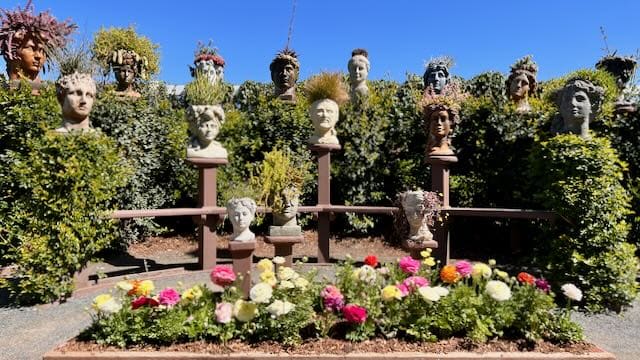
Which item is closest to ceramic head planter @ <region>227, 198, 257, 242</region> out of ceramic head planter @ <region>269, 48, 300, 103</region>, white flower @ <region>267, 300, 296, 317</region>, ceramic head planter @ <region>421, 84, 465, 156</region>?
white flower @ <region>267, 300, 296, 317</region>

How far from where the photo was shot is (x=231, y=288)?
2.90 metres

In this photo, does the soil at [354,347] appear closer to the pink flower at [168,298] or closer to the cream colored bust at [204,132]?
the pink flower at [168,298]

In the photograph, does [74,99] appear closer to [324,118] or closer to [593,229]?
[324,118]

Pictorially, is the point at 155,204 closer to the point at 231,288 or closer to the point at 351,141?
the point at 351,141

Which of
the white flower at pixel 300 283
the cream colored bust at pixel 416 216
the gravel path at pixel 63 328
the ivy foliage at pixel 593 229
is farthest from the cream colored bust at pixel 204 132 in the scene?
the ivy foliage at pixel 593 229

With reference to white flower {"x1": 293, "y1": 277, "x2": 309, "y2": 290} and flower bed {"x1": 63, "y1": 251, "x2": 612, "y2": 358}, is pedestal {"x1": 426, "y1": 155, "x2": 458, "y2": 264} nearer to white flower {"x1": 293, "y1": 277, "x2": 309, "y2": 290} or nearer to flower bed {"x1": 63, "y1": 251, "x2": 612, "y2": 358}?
flower bed {"x1": 63, "y1": 251, "x2": 612, "y2": 358}

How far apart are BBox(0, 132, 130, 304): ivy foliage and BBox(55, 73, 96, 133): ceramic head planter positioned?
0.58 meters

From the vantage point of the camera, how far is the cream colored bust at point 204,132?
16.3 feet

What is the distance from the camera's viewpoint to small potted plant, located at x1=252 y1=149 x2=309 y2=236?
429 centimetres

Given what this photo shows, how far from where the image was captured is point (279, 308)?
2510 mm

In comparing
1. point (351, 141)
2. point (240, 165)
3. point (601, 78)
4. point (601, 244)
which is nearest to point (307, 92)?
point (351, 141)

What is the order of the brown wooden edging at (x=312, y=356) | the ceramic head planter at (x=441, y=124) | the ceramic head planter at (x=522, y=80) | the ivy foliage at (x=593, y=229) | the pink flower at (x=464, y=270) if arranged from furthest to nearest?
the ceramic head planter at (x=522, y=80)
the ceramic head planter at (x=441, y=124)
the ivy foliage at (x=593, y=229)
the pink flower at (x=464, y=270)
the brown wooden edging at (x=312, y=356)

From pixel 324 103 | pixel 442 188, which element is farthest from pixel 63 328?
pixel 442 188

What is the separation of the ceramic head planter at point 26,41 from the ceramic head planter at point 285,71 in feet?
12.3
